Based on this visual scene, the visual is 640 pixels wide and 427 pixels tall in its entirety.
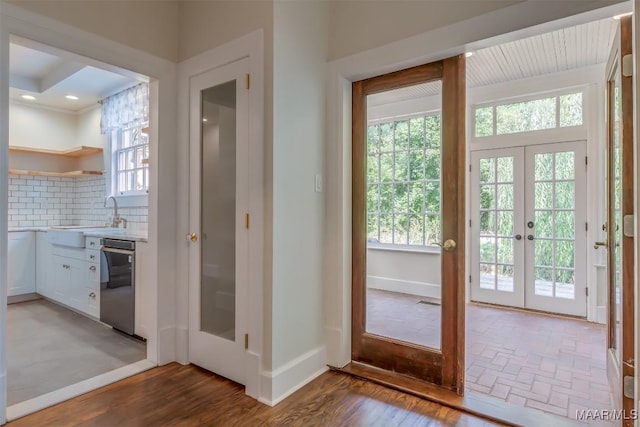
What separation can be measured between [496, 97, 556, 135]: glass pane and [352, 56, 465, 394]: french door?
2036 mm

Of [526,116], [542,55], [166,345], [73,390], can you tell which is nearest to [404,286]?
[166,345]

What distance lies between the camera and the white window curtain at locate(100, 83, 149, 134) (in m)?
3.80

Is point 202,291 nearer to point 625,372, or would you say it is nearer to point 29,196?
point 625,372

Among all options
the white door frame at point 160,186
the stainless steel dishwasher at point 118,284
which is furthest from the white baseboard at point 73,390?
the stainless steel dishwasher at point 118,284

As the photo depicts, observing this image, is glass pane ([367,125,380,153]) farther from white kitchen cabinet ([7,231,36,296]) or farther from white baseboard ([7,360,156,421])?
white kitchen cabinet ([7,231,36,296])

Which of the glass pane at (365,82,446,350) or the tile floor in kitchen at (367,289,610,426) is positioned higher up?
the glass pane at (365,82,446,350)

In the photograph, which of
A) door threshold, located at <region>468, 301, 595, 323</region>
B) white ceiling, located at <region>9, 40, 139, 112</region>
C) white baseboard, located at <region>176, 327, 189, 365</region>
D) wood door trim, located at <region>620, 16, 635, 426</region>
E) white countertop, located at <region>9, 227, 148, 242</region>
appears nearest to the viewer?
wood door trim, located at <region>620, 16, 635, 426</region>

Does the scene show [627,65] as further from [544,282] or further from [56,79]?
[56,79]

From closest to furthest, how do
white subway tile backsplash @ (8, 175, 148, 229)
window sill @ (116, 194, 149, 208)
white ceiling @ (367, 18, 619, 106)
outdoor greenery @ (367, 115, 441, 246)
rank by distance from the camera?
1. outdoor greenery @ (367, 115, 441, 246)
2. white ceiling @ (367, 18, 619, 106)
3. window sill @ (116, 194, 149, 208)
4. white subway tile backsplash @ (8, 175, 148, 229)

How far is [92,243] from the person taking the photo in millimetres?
3512

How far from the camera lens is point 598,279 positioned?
12.5ft

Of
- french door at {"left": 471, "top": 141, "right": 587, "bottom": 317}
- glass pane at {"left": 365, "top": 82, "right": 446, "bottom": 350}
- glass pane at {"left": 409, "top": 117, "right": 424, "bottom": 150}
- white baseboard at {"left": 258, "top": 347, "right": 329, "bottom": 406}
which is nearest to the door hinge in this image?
glass pane at {"left": 365, "top": 82, "right": 446, "bottom": 350}

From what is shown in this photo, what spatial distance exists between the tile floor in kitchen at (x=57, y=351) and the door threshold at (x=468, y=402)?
186 centimetres

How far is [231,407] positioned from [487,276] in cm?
370
